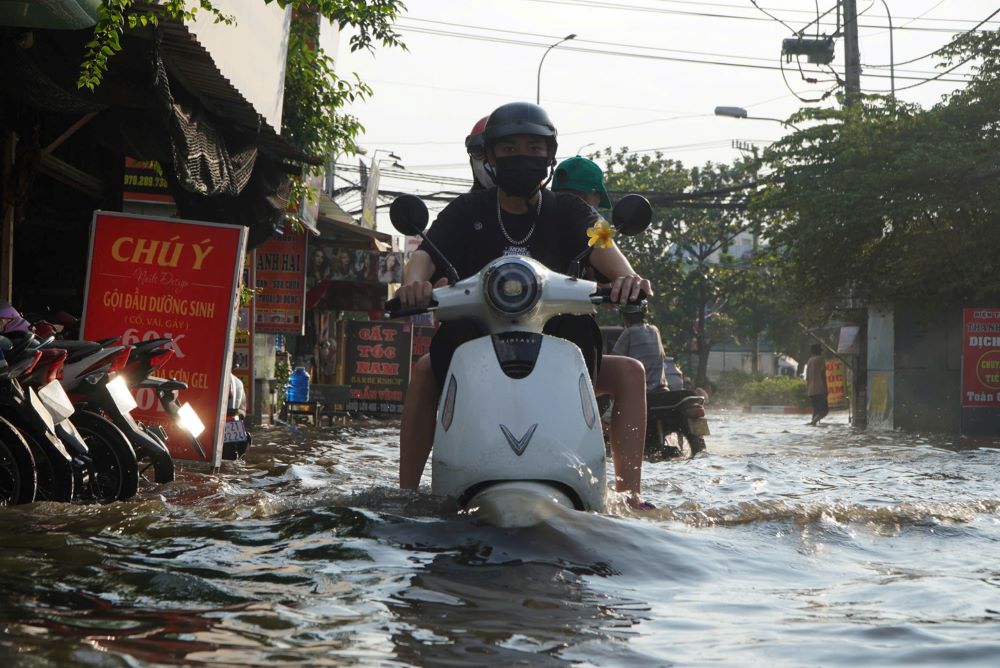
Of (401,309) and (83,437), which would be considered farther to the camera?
(83,437)

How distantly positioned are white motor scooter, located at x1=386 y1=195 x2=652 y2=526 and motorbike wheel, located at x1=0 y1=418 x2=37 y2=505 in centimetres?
193

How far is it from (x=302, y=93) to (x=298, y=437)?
399 centimetres

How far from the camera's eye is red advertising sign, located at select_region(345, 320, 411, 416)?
65.4 feet

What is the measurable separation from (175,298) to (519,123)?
404 cm

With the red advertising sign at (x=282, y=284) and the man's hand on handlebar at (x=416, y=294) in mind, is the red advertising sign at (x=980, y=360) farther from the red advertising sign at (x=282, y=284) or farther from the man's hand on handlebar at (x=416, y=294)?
the man's hand on handlebar at (x=416, y=294)

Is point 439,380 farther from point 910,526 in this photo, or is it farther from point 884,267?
point 884,267

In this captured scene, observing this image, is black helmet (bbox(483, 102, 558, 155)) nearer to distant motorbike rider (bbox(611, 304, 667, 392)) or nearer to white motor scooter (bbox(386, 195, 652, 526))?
white motor scooter (bbox(386, 195, 652, 526))

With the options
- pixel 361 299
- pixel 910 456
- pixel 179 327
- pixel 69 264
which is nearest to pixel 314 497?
pixel 179 327

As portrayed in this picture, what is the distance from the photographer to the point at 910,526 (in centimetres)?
496

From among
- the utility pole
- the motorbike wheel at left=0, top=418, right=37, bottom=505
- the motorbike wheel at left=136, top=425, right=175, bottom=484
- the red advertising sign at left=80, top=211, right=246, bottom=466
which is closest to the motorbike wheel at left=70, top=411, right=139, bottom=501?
the motorbike wheel at left=136, top=425, right=175, bottom=484

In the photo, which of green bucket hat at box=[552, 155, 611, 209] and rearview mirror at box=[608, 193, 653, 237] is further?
green bucket hat at box=[552, 155, 611, 209]

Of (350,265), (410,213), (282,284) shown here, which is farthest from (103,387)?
(350,265)

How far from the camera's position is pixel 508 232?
16.0 feet

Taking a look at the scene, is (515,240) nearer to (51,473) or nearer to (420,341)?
(51,473)
